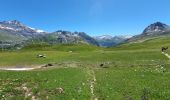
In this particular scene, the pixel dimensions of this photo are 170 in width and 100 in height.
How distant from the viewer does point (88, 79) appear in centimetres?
4797

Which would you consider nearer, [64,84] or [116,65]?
[64,84]

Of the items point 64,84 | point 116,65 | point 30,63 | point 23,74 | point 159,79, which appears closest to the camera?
point 64,84

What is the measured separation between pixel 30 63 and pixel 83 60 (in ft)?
41.2

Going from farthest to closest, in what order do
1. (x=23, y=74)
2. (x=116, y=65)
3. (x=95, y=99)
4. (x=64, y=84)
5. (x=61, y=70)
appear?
1. (x=116, y=65)
2. (x=61, y=70)
3. (x=23, y=74)
4. (x=64, y=84)
5. (x=95, y=99)

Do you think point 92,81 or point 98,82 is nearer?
point 98,82

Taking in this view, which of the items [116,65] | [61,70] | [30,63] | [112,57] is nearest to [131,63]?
[116,65]

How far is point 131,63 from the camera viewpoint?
213 ft

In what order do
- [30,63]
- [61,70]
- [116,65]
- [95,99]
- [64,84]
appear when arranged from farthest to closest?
[30,63] < [116,65] < [61,70] < [64,84] < [95,99]

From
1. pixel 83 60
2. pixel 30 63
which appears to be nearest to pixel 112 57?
pixel 83 60

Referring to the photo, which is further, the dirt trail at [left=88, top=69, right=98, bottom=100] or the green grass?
the dirt trail at [left=88, top=69, right=98, bottom=100]

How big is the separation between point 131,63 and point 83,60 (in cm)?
1263

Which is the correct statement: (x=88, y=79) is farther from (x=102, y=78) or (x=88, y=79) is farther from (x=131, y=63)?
(x=131, y=63)

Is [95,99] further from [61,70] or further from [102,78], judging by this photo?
[61,70]

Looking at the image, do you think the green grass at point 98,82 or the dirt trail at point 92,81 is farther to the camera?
the dirt trail at point 92,81
